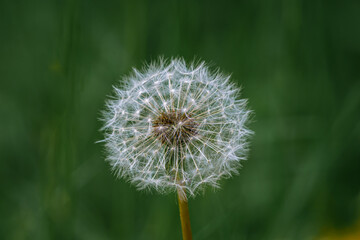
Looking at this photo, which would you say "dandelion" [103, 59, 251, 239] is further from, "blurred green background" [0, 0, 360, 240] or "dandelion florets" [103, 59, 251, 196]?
"blurred green background" [0, 0, 360, 240]

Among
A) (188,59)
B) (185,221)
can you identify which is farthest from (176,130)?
(188,59)

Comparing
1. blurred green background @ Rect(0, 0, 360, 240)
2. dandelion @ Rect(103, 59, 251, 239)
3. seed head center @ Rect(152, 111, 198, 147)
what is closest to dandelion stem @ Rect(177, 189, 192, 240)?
dandelion @ Rect(103, 59, 251, 239)

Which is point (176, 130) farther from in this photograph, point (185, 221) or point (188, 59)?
point (188, 59)

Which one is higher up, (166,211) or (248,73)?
(248,73)
